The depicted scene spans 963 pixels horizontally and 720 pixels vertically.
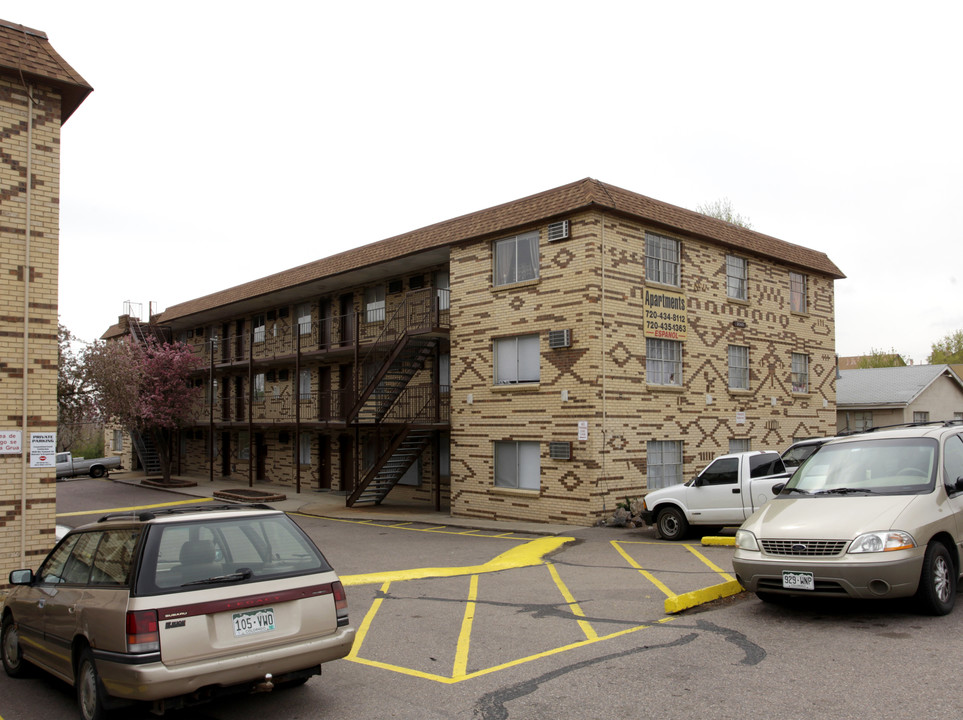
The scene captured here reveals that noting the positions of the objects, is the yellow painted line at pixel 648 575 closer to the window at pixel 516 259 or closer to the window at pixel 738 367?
the window at pixel 516 259

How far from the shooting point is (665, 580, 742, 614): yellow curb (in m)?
8.25

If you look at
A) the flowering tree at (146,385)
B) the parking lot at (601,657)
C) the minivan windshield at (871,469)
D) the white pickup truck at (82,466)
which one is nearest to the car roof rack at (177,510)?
the parking lot at (601,657)

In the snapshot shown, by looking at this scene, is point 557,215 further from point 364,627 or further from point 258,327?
point 258,327

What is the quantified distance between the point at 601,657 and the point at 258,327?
95.2 feet

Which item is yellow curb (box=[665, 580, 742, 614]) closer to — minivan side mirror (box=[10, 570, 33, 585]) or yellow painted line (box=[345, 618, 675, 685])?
yellow painted line (box=[345, 618, 675, 685])

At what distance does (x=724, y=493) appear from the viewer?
47.0ft

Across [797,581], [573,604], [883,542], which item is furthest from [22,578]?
[883,542]

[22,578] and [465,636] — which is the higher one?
[22,578]

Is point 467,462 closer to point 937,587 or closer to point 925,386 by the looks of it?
point 937,587

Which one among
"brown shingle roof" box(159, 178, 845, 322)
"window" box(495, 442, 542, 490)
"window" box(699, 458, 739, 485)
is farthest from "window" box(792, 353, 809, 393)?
"window" box(699, 458, 739, 485)

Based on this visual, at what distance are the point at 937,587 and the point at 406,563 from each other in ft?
26.5

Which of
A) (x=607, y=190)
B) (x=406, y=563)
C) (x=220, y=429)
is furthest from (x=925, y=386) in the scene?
(x=220, y=429)

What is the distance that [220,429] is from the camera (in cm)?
3494

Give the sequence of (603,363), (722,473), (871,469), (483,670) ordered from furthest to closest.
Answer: (603,363) → (722,473) → (871,469) → (483,670)
